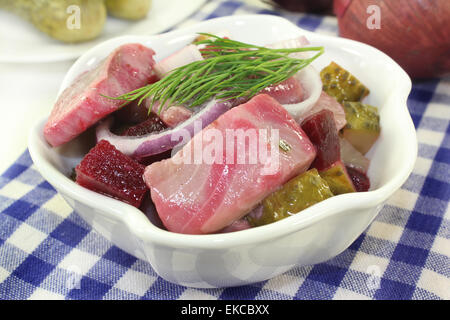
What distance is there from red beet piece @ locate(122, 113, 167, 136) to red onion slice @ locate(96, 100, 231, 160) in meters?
0.03

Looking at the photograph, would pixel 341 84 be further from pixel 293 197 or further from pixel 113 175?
pixel 113 175

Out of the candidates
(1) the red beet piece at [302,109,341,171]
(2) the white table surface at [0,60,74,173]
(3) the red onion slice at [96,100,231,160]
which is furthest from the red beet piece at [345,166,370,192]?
(2) the white table surface at [0,60,74,173]

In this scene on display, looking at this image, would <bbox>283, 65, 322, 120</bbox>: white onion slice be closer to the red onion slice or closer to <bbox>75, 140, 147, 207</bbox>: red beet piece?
the red onion slice

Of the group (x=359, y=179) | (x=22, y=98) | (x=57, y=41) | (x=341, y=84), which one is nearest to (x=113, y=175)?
(x=359, y=179)

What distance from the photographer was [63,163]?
1.40m

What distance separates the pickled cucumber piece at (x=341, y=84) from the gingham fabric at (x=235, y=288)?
0.35 metres

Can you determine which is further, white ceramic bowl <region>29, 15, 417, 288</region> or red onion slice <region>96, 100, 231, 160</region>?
red onion slice <region>96, 100, 231, 160</region>

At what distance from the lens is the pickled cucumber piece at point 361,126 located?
1.45 meters

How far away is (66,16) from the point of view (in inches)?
88.1

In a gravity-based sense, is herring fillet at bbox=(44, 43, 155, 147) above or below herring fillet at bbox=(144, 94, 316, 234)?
above

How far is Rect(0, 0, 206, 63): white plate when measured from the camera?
88.3 inches

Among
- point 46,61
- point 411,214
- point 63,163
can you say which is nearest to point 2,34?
point 46,61

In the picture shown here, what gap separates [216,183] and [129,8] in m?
1.63

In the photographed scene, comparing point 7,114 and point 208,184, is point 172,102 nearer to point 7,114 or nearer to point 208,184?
point 208,184
